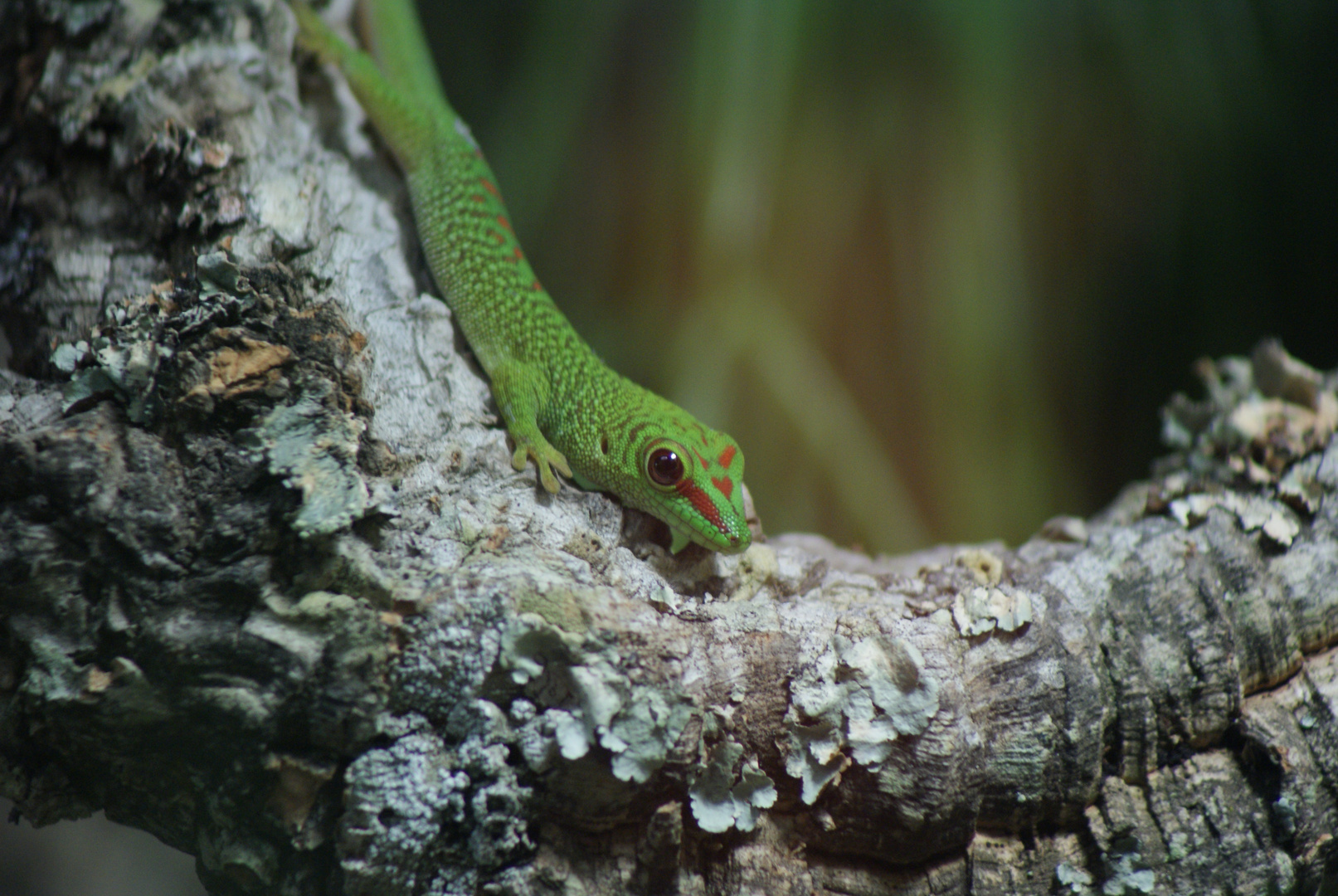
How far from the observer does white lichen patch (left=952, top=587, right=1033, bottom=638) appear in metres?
1.57

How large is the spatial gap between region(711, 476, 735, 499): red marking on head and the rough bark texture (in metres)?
0.17

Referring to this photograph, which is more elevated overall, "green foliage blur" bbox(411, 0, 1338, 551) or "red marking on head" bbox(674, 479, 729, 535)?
"green foliage blur" bbox(411, 0, 1338, 551)

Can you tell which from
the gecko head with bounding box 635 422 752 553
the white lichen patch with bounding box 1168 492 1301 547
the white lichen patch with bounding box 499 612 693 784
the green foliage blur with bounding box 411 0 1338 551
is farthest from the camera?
the green foliage blur with bounding box 411 0 1338 551

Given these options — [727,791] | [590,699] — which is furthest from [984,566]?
[590,699]

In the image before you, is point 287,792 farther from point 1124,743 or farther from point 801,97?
point 801,97

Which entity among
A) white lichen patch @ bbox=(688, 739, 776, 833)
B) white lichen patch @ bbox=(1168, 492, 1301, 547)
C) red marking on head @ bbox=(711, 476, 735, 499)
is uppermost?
white lichen patch @ bbox=(1168, 492, 1301, 547)

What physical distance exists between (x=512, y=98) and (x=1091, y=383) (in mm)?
2802

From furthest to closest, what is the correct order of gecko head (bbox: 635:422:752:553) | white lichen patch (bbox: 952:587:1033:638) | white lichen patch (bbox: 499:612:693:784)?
gecko head (bbox: 635:422:752:553)
white lichen patch (bbox: 952:587:1033:638)
white lichen patch (bbox: 499:612:693:784)

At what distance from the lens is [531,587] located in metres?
1.33

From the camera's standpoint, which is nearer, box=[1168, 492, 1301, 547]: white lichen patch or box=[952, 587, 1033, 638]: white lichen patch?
box=[952, 587, 1033, 638]: white lichen patch

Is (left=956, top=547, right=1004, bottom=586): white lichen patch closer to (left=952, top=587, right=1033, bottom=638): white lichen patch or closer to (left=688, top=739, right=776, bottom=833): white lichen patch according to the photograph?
(left=952, top=587, right=1033, bottom=638): white lichen patch

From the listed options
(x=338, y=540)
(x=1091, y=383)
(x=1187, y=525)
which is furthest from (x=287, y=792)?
(x=1091, y=383)

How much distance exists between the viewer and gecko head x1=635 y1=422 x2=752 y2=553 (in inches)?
65.8

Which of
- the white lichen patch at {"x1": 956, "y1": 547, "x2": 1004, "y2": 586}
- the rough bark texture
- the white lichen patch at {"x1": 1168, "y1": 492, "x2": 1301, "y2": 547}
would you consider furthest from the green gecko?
the white lichen patch at {"x1": 1168, "y1": 492, "x2": 1301, "y2": 547}
